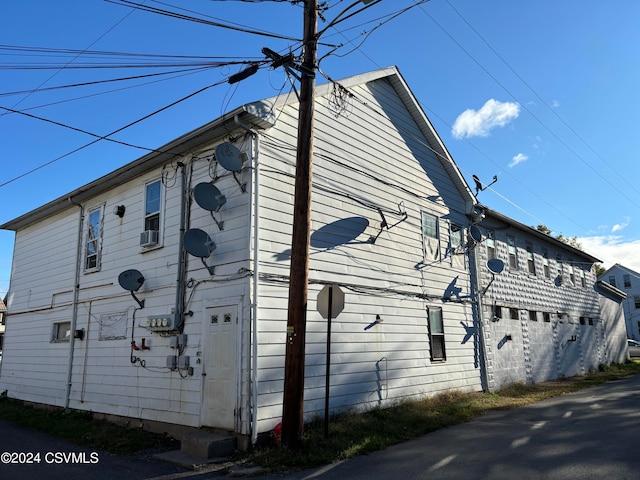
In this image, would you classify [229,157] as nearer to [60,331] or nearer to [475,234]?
[60,331]

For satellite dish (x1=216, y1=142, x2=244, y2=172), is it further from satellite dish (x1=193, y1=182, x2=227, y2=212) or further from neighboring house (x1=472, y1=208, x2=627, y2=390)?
neighboring house (x1=472, y1=208, x2=627, y2=390)

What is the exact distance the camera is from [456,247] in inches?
606

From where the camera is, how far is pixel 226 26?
894 centimetres

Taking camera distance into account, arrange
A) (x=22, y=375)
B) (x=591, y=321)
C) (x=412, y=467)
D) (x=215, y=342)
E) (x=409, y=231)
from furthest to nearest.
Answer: (x=591, y=321) < (x=22, y=375) < (x=409, y=231) < (x=215, y=342) < (x=412, y=467)

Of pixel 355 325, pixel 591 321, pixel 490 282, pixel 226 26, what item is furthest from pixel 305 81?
pixel 591 321

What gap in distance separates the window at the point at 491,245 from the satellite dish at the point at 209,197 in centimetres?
1123

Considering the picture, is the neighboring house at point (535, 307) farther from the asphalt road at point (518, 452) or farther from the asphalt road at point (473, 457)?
the asphalt road at point (473, 457)

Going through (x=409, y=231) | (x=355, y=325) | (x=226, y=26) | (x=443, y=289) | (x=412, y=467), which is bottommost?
(x=412, y=467)

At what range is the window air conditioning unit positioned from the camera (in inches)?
425

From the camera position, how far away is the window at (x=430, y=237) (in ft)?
46.1

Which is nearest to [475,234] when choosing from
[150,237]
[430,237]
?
[430,237]

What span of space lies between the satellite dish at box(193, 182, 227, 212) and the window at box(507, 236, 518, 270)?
13.0 meters

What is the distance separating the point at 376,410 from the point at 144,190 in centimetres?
744

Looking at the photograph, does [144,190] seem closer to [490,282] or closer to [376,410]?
[376,410]
